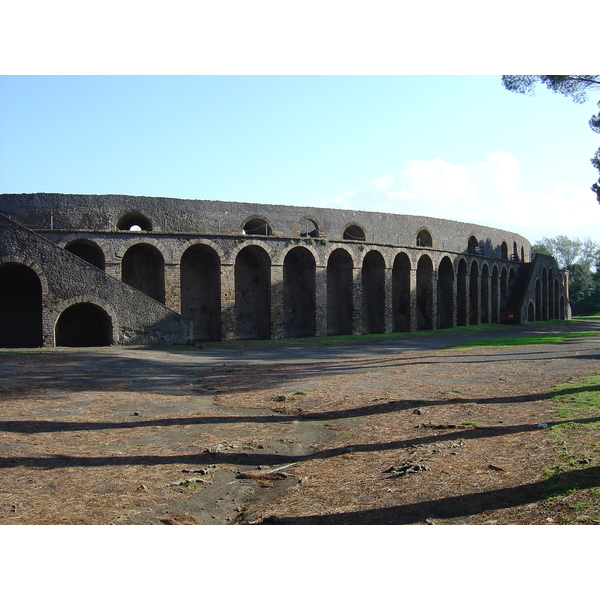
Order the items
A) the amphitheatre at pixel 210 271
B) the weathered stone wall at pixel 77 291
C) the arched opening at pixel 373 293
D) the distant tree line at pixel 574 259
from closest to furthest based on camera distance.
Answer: the weathered stone wall at pixel 77 291 < the amphitheatre at pixel 210 271 < the arched opening at pixel 373 293 < the distant tree line at pixel 574 259

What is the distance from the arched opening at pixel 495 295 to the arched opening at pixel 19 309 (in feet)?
85.3

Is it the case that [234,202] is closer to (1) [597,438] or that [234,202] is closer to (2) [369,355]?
(2) [369,355]

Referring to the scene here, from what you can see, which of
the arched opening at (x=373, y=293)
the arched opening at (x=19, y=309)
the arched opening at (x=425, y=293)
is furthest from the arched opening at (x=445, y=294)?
the arched opening at (x=19, y=309)

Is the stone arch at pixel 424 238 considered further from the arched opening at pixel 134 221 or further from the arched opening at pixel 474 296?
the arched opening at pixel 134 221

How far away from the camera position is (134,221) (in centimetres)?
2097

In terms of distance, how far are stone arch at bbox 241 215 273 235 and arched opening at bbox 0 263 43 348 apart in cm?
801

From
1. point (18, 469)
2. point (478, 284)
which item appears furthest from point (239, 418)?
point (478, 284)

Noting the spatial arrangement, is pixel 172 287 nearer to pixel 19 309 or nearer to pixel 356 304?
pixel 19 309

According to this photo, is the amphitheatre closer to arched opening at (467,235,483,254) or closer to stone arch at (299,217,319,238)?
stone arch at (299,217,319,238)

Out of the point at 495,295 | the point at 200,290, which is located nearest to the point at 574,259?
the point at 495,295

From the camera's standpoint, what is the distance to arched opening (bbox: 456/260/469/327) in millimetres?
30516

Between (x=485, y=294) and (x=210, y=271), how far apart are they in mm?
19062

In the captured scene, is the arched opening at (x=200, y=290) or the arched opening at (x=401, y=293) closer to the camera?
the arched opening at (x=200, y=290)

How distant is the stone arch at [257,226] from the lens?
22120 millimetres
